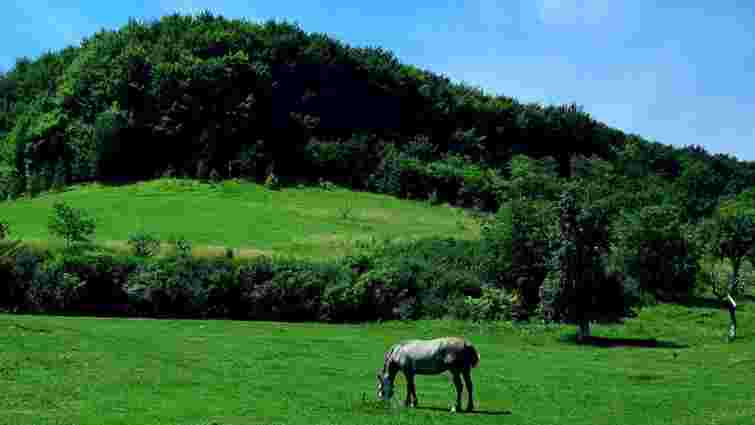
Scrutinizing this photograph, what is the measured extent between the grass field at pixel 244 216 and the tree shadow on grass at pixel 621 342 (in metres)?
26.6

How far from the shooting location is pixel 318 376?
36.8 metres

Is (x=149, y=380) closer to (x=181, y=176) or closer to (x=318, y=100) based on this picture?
(x=181, y=176)

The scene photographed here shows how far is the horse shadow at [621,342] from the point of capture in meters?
56.5

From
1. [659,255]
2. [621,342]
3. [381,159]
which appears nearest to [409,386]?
[621,342]

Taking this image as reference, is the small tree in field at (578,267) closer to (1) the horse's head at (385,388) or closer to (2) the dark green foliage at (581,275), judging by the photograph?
(2) the dark green foliage at (581,275)

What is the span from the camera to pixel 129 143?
111312mm

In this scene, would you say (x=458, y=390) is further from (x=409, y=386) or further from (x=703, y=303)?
(x=703, y=303)

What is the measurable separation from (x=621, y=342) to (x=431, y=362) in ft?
112

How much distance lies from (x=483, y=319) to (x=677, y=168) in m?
114

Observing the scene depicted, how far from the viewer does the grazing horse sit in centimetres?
2819

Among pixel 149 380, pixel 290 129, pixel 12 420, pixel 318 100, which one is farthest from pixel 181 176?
pixel 12 420

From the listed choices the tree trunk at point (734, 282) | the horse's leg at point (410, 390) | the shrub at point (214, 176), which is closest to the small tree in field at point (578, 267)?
the tree trunk at point (734, 282)

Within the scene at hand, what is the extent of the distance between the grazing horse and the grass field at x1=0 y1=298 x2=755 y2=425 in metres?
0.76

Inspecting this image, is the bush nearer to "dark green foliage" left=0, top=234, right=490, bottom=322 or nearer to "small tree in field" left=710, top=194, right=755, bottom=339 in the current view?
"dark green foliage" left=0, top=234, right=490, bottom=322
